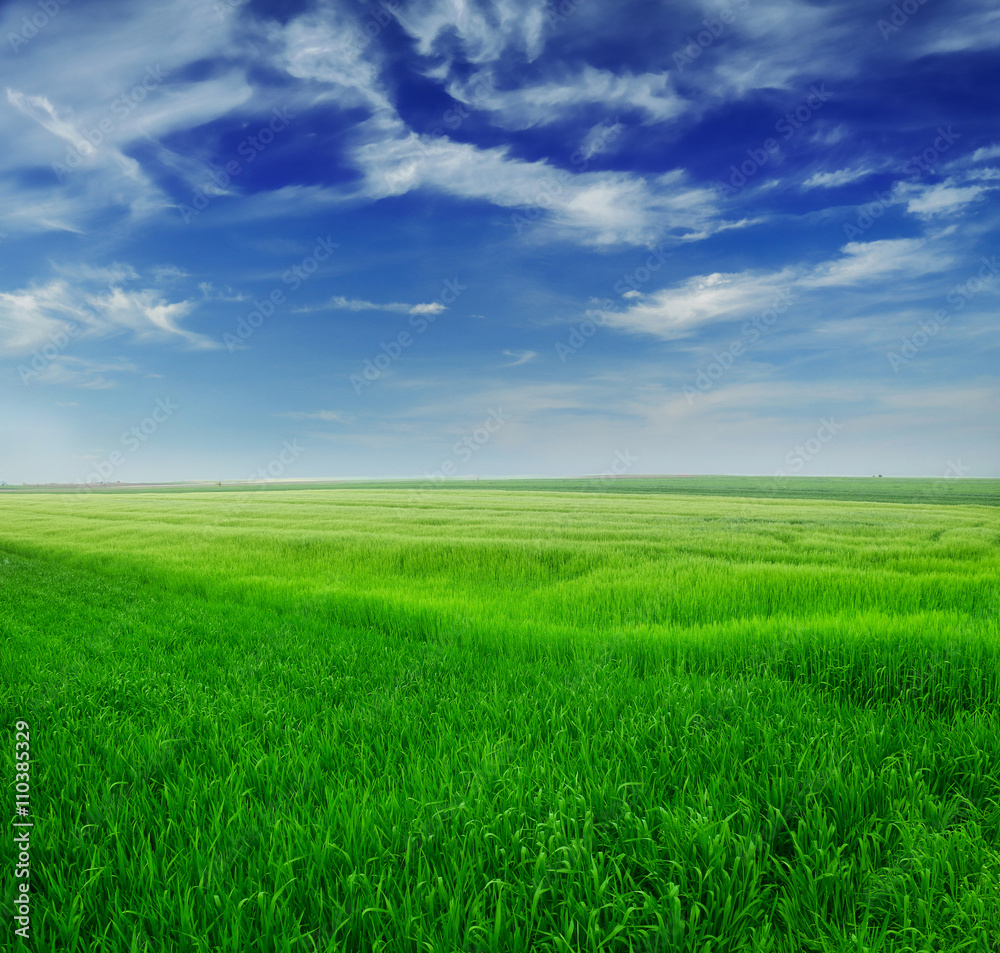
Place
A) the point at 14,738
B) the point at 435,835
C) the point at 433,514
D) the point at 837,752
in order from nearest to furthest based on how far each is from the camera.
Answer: the point at 435,835, the point at 837,752, the point at 14,738, the point at 433,514

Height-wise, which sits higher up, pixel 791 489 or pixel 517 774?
pixel 791 489

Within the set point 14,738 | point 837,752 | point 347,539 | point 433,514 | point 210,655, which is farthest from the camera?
point 433,514

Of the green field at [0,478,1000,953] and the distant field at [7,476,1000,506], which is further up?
the distant field at [7,476,1000,506]

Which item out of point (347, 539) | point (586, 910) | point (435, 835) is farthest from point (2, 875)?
point (347, 539)

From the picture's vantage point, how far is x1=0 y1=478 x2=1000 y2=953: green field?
291cm

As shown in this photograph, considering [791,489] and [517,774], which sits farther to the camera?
[791,489]

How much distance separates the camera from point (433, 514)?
2942 cm

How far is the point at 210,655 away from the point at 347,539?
39.3 feet

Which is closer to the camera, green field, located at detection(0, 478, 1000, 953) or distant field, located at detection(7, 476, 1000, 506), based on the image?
green field, located at detection(0, 478, 1000, 953)

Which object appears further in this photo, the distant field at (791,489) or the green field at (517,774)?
the distant field at (791,489)

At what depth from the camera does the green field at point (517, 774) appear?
9.55 ft

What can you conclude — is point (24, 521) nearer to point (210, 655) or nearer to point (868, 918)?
point (210, 655)

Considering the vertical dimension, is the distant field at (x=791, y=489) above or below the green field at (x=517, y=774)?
above

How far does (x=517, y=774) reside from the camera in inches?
158
